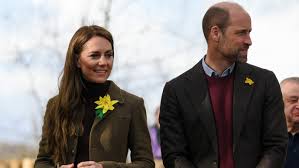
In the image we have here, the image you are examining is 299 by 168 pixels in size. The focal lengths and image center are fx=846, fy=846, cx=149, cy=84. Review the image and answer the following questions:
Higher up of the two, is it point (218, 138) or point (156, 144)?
point (218, 138)

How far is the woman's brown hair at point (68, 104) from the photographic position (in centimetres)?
534

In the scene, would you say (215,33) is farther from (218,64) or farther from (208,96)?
(208,96)

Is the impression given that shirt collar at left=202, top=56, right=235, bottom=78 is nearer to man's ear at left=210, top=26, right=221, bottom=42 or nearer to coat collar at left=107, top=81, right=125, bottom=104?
man's ear at left=210, top=26, right=221, bottom=42

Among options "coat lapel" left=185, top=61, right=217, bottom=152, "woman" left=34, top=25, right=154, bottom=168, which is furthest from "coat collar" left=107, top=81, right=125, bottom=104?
"coat lapel" left=185, top=61, right=217, bottom=152

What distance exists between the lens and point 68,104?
539cm

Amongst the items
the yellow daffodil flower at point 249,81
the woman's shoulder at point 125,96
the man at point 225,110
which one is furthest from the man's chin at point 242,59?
the woman's shoulder at point 125,96

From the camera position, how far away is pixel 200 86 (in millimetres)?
5355

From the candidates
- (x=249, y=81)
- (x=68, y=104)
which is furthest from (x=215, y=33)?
(x=68, y=104)

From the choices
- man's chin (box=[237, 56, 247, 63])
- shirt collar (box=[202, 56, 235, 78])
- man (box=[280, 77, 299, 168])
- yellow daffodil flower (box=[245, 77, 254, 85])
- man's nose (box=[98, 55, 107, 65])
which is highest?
man's nose (box=[98, 55, 107, 65])

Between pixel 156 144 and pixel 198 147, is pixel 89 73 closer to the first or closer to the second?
pixel 198 147

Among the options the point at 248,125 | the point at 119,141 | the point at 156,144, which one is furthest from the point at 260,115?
the point at 156,144

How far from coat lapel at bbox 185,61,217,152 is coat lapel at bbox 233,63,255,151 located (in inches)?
5.4

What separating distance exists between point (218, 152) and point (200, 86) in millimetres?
448

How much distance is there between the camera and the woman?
5297 mm
